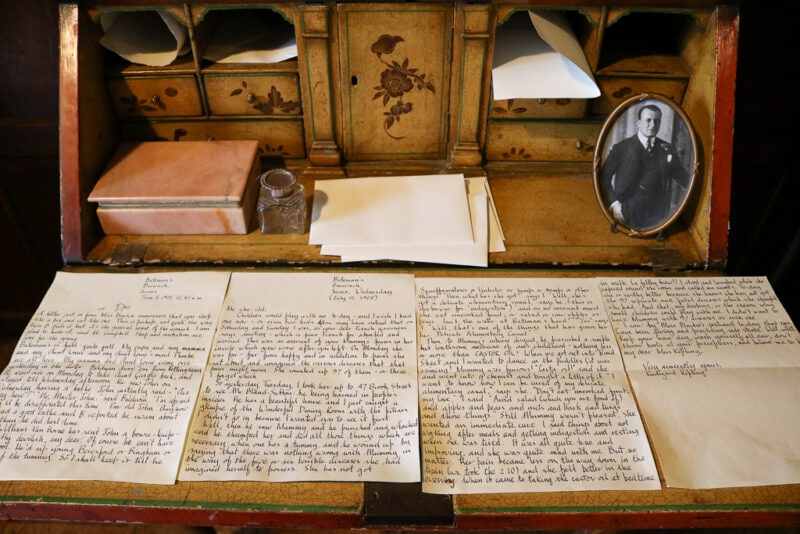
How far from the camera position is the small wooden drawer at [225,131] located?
4.78 feet

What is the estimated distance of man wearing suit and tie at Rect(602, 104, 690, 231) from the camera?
131 centimetres

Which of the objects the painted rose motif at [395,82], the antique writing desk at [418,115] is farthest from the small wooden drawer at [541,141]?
the painted rose motif at [395,82]

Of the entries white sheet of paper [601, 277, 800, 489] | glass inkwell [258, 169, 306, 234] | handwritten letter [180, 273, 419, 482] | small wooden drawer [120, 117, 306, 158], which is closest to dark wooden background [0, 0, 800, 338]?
small wooden drawer [120, 117, 306, 158]

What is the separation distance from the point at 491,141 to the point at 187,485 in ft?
3.48

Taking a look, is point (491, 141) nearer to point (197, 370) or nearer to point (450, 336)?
point (450, 336)

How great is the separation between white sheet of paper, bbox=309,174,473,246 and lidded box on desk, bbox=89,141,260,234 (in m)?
0.18

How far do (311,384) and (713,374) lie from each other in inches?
30.0

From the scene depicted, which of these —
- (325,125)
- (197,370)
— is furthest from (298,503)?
(325,125)

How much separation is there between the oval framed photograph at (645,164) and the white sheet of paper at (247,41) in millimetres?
789

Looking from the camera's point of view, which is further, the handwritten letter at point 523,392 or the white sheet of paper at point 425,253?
the white sheet of paper at point 425,253

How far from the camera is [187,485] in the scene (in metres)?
0.93

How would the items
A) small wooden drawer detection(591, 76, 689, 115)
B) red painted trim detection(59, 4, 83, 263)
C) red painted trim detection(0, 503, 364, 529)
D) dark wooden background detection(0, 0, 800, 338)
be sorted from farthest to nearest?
dark wooden background detection(0, 0, 800, 338)
small wooden drawer detection(591, 76, 689, 115)
red painted trim detection(59, 4, 83, 263)
red painted trim detection(0, 503, 364, 529)

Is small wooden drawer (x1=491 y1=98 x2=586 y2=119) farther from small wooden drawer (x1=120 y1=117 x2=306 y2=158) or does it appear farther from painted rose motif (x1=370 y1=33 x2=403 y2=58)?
small wooden drawer (x1=120 y1=117 x2=306 y2=158)

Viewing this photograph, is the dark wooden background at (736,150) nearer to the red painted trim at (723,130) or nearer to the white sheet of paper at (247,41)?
the red painted trim at (723,130)
